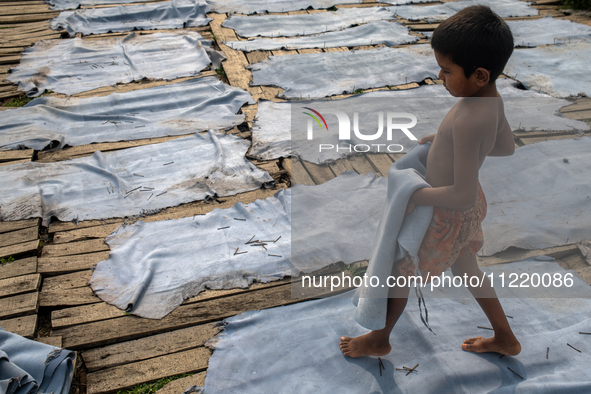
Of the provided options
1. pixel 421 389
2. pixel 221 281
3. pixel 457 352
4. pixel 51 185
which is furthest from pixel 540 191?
pixel 51 185

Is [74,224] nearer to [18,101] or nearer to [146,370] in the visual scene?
[146,370]

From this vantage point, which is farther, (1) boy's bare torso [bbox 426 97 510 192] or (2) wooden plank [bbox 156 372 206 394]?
(2) wooden plank [bbox 156 372 206 394]

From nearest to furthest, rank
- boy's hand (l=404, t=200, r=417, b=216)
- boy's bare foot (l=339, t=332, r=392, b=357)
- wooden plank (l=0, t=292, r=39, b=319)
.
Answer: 1. boy's hand (l=404, t=200, r=417, b=216)
2. boy's bare foot (l=339, t=332, r=392, b=357)
3. wooden plank (l=0, t=292, r=39, b=319)

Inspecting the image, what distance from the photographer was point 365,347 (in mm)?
1709

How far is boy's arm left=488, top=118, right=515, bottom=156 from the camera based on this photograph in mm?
1450

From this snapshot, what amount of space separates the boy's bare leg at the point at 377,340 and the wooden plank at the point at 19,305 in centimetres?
142

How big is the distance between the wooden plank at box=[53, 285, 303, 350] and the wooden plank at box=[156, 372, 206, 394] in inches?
11.0

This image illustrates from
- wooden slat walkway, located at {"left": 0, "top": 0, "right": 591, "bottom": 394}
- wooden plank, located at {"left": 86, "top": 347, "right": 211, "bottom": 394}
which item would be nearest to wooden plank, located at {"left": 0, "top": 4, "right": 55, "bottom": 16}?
wooden slat walkway, located at {"left": 0, "top": 0, "right": 591, "bottom": 394}

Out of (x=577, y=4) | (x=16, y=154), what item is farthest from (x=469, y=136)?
(x=577, y=4)

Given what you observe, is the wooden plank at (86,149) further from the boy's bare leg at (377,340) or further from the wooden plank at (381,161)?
the boy's bare leg at (377,340)

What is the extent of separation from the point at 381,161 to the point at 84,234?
1896 millimetres

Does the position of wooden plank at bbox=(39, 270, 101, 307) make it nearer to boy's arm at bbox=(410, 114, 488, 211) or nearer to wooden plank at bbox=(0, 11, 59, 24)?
boy's arm at bbox=(410, 114, 488, 211)

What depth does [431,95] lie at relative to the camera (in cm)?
378

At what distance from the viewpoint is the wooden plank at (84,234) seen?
8.16 ft
